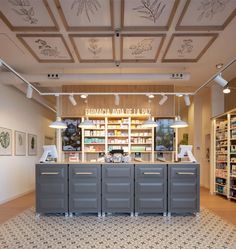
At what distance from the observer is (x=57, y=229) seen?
16.4ft

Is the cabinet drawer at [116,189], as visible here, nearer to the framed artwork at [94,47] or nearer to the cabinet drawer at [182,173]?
the cabinet drawer at [182,173]

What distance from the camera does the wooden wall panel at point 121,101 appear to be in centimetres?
887

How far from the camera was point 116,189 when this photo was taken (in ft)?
19.4

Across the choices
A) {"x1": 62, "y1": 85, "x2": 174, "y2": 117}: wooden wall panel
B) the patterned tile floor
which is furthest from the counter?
{"x1": 62, "y1": 85, "x2": 174, "y2": 117}: wooden wall panel

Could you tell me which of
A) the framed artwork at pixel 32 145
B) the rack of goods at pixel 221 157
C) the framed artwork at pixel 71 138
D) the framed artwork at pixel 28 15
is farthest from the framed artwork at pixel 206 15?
the framed artwork at pixel 32 145

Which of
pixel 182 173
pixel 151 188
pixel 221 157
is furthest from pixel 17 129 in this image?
pixel 221 157

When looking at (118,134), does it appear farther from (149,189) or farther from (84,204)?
(84,204)

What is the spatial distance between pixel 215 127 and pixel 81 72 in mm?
4728

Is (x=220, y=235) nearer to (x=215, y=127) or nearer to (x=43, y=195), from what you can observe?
(x=43, y=195)

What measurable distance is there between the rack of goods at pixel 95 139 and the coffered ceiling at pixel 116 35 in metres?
2.19

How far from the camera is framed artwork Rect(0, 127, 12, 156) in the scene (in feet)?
24.7

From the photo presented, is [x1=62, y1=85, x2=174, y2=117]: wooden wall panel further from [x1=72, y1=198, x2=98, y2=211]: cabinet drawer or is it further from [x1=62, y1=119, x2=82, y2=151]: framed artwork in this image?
[x1=72, y1=198, x2=98, y2=211]: cabinet drawer

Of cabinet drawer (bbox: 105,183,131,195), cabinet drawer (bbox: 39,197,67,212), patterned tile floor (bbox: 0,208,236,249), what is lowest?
patterned tile floor (bbox: 0,208,236,249)

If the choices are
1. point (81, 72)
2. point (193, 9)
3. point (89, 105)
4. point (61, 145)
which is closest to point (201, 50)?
point (193, 9)
